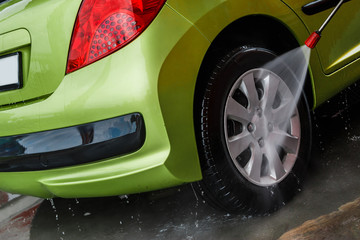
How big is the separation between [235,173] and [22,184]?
0.98m

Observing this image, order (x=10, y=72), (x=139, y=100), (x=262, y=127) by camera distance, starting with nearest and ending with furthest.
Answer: (x=139, y=100) < (x=10, y=72) < (x=262, y=127)

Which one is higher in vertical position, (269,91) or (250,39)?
(250,39)

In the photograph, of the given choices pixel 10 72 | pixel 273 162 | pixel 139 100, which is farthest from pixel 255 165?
pixel 10 72

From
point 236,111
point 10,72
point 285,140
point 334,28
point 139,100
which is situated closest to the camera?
point 139,100

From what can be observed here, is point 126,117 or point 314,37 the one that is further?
point 314,37

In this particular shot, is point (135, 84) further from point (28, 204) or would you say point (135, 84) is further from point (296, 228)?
point (28, 204)

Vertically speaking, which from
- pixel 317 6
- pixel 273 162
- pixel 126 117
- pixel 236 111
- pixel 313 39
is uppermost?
pixel 317 6

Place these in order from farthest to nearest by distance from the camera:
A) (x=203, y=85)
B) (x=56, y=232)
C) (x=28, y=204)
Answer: (x=28, y=204) → (x=56, y=232) → (x=203, y=85)

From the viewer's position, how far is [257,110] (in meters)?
2.33

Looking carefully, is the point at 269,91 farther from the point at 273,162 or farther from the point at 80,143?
the point at 80,143

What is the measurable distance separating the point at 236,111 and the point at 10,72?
1.01m

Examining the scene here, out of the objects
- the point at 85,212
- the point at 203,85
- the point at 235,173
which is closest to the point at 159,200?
the point at 85,212

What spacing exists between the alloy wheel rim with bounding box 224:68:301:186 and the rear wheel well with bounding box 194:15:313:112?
5.9 inches

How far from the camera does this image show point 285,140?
2.47 metres
